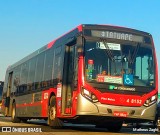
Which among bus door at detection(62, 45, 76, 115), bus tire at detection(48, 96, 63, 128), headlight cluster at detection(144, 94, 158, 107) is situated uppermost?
bus door at detection(62, 45, 76, 115)

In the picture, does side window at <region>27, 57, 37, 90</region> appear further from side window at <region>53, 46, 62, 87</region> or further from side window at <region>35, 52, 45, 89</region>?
side window at <region>53, 46, 62, 87</region>

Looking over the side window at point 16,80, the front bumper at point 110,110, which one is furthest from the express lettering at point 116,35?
the side window at point 16,80

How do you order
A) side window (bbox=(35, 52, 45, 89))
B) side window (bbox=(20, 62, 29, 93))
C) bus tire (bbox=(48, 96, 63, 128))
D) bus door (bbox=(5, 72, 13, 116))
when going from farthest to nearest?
bus door (bbox=(5, 72, 13, 116))
side window (bbox=(20, 62, 29, 93))
side window (bbox=(35, 52, 45, 89))
bus tire (bbox=(48, 96, 63, 128))

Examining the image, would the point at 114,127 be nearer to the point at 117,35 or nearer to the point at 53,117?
the point at 53,117

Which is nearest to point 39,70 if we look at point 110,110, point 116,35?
point 116,35

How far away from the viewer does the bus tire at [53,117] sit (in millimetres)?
13273

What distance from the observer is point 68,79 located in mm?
12805

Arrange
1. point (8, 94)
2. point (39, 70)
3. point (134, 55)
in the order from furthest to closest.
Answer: point (8, 94), point (39, 70), point (134, 55)

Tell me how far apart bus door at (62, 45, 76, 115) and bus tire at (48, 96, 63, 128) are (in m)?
0.76

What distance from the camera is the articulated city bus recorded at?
11.7 metres

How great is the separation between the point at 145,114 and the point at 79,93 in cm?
221

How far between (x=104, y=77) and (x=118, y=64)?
0.65 meters

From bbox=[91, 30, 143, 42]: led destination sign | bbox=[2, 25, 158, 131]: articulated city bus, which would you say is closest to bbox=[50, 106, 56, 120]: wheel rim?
bbox=[2, 25, 158, 131]: articulated city bus

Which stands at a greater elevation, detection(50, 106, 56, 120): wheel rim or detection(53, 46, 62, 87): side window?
detection(53, 46, 62, 87): side window
